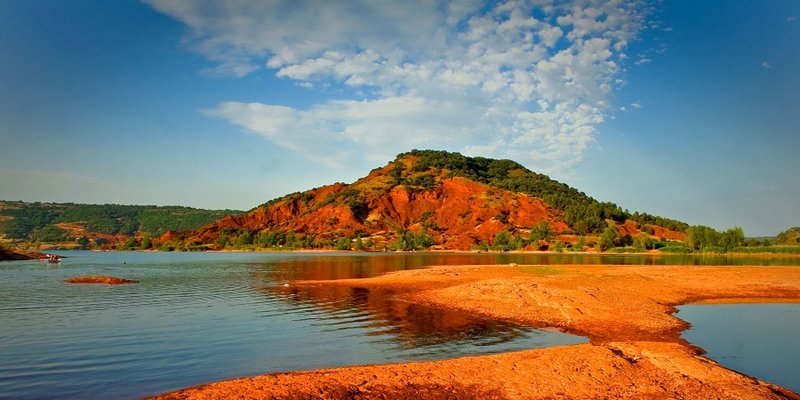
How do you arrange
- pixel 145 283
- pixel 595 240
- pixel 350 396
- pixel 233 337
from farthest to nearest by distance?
pixel 595 240 → pixel 145 283 → pixel 233 337 → pixel 350 396

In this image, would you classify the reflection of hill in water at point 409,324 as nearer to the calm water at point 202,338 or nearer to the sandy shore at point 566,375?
the calm water at point 202,338

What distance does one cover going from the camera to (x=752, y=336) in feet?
70.9

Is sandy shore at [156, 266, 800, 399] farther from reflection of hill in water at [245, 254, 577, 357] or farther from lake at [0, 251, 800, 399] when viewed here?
reflection of hill in water at [245, 254, 577, 357]

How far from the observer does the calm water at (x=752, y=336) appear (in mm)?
16531

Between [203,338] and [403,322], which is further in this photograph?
[403,322]

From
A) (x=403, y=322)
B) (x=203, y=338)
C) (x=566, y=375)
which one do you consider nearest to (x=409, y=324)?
(x=403, y=322)

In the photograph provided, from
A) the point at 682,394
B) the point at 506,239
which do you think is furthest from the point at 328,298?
the point at 506,239

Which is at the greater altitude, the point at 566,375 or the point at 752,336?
the point at 566,375

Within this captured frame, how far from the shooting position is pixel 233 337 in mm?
20984

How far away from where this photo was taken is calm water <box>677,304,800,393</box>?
1653cm

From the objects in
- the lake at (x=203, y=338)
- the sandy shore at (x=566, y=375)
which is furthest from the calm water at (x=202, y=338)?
the sandy shore at (x=566, y=375)

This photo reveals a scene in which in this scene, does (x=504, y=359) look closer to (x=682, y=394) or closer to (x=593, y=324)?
(x=682, y=394)

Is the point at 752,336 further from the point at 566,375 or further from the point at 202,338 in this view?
the point at 202,338

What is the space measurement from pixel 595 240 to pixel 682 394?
166 m
